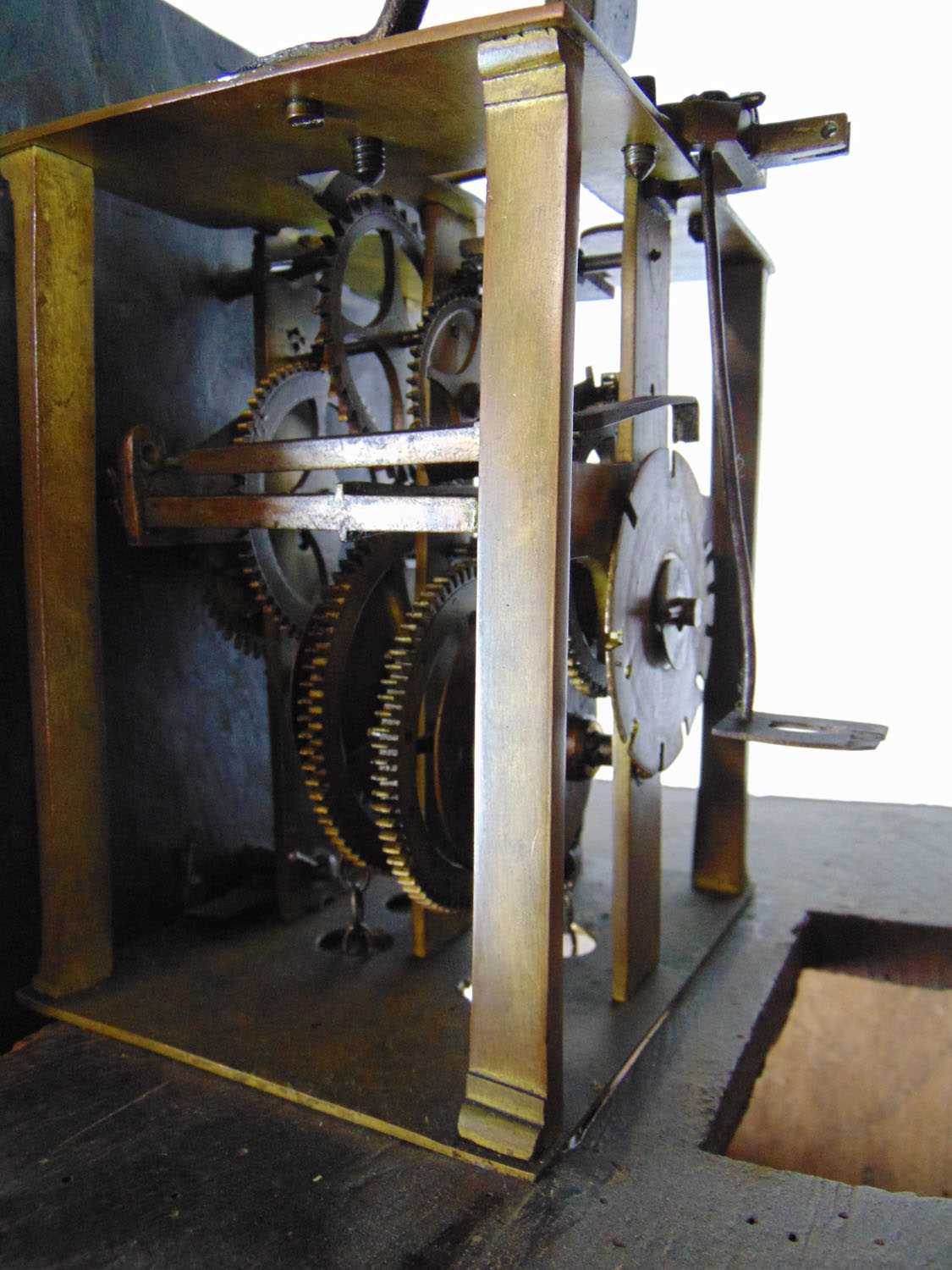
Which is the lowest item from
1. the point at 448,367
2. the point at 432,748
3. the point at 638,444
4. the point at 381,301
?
the point at 432,748

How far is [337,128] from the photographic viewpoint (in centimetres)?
175

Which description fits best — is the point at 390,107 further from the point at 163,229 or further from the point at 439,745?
the point at 439,745

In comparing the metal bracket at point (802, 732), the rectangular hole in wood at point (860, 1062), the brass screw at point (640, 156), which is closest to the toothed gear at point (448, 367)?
the brass screw at point (640, 156)

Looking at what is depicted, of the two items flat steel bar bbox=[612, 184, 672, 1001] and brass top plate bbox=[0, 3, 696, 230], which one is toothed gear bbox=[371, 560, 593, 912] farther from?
brass top plate bbox=[0, 3, 696, 230]

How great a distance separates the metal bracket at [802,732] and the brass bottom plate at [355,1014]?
557 mm

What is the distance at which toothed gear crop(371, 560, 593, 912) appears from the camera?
1932mm

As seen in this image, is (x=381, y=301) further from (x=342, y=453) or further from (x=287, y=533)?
(x=342, y=453)

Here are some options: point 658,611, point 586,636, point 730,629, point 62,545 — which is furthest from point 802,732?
point 62,545

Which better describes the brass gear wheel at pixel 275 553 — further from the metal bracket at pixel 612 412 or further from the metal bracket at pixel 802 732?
the metal bracket at pixel 802 732

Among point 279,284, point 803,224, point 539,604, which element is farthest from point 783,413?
point 539,604

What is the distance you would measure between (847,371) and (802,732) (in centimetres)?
288

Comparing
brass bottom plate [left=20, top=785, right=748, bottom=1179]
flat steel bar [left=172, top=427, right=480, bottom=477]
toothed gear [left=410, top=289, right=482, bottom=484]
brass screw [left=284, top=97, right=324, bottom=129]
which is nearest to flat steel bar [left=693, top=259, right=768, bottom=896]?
brass bottom plate [left=20, top=785, right=748, bottom=1179]

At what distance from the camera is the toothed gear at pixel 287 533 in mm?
2232

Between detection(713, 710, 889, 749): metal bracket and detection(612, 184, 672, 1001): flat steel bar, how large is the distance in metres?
0.20
